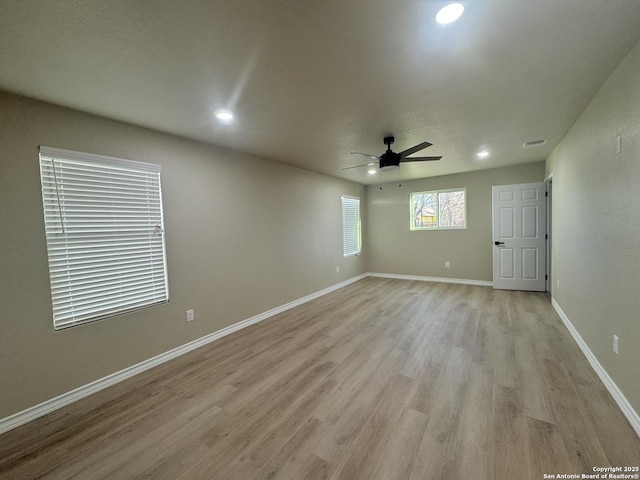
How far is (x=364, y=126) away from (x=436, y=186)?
382 cm

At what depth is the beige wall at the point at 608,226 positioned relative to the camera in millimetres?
1718

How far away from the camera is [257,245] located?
3.94 m

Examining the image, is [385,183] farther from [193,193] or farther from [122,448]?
[122,448]

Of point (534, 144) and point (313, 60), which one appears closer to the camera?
point (313, 60)

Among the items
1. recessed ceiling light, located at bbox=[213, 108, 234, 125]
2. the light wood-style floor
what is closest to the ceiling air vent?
the light wood-style floor

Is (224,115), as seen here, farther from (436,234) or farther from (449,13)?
(436,234)

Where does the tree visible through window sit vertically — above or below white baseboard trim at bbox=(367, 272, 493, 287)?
above

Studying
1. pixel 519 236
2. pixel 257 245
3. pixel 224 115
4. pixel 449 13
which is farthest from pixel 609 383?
pixel 224 115

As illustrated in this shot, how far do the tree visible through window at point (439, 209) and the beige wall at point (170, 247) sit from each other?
2.48m

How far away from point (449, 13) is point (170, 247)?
10.2 ft

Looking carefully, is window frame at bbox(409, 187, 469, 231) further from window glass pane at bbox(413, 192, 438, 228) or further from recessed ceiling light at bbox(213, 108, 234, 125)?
recessed ceiling light at bbox(213, 108, 234, 125)

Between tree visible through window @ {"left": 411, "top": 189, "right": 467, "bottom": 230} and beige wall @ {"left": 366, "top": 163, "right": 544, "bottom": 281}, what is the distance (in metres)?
0.13

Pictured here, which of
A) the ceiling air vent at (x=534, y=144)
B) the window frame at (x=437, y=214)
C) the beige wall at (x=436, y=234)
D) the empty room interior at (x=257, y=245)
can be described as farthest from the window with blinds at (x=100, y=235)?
the window frame at (x=437, y=214)

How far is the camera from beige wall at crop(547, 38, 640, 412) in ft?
5.64
